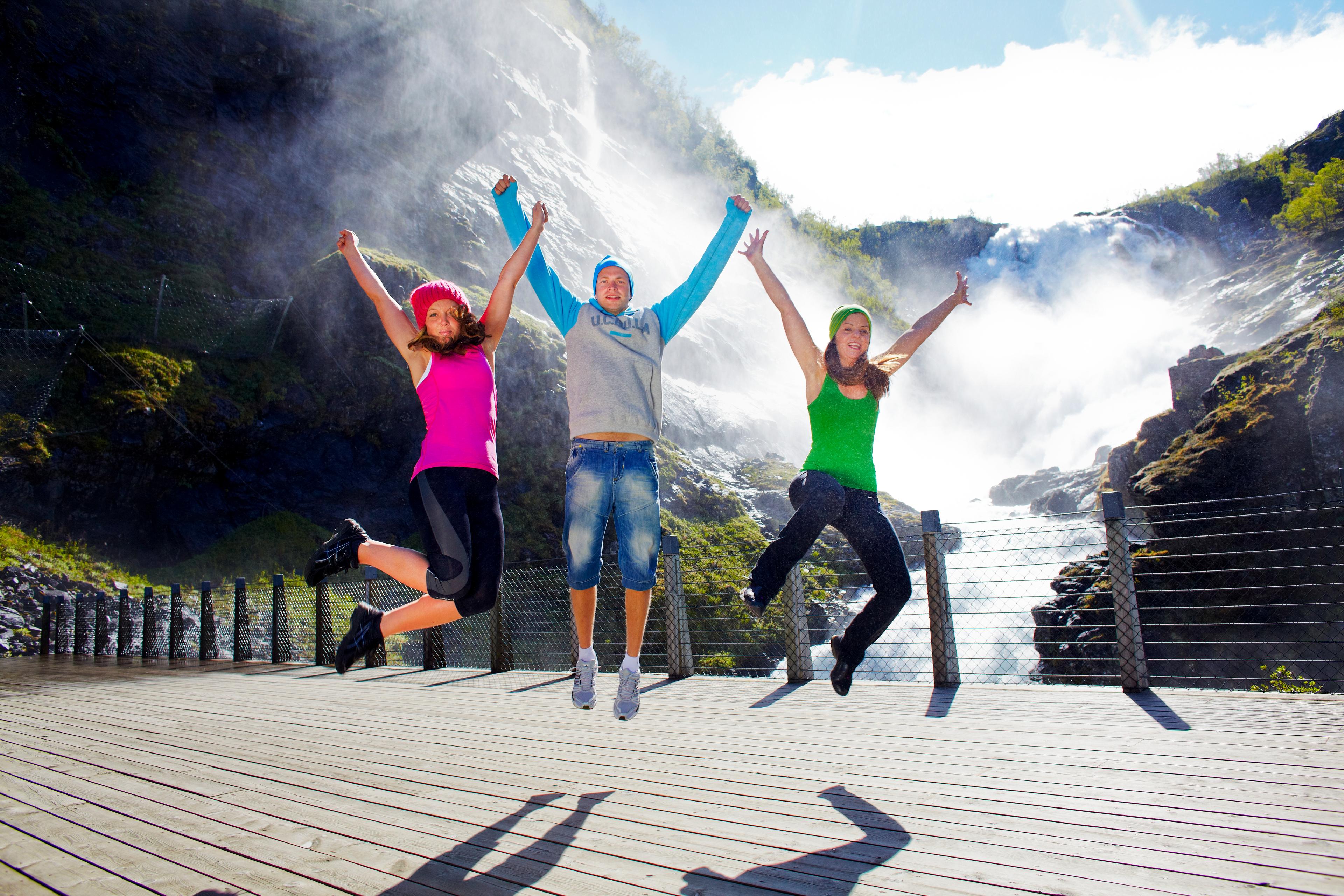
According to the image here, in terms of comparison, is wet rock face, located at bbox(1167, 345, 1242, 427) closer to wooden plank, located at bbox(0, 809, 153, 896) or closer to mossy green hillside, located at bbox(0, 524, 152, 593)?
wooden plank, located at bbox(0, 809, 153, 896)

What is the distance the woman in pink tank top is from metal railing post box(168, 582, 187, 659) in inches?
410

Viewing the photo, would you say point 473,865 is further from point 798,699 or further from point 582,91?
point 582,91

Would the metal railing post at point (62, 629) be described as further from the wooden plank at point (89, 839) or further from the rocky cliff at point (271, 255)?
the wooden plank at point (89, 839)

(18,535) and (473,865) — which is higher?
(18,535)

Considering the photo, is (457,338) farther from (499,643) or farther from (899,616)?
(899,616)

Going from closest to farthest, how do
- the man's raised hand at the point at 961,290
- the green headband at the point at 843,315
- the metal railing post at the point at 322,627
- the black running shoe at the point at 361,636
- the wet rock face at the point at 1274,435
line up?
the black running shoe at the point at 361,636 → the green headband at the point at 843,315 → the man's raised hand at the point at 961,290 → the metal railing post at the point at 322,627 → the wet rock face at the point at 1274,435

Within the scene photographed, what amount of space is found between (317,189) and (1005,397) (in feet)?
189

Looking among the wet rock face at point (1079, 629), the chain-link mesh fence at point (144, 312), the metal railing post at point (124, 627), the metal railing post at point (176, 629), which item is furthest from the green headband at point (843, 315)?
the chain-link mesh fence at point (144, 312)

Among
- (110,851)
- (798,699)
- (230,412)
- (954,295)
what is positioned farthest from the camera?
(230,412)

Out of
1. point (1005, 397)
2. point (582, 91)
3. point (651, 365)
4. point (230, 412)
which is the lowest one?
point (651, 365)

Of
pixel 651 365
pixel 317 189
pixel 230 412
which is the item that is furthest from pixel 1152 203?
pixel 651 365

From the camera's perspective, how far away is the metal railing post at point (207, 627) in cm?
1098

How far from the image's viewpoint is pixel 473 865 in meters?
1.97

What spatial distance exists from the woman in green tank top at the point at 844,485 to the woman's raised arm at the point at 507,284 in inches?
42.7
